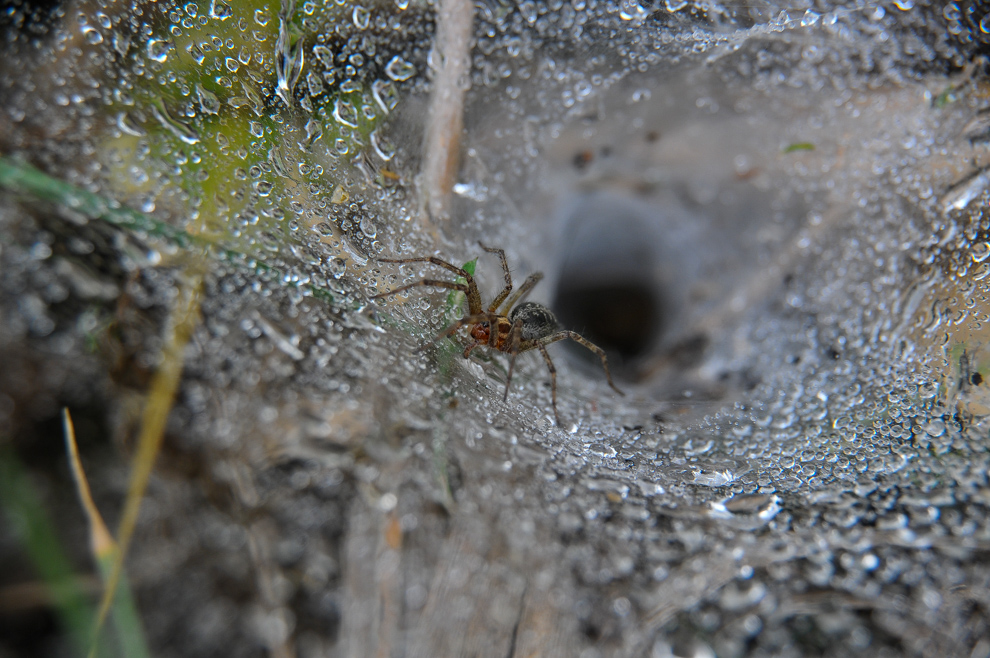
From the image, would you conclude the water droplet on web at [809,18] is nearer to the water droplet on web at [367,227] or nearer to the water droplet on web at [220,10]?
the water droplet on web at [367,227]

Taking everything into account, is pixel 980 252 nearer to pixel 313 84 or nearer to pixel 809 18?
pixel 809 18

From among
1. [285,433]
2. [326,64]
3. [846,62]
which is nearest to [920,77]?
[846,62]

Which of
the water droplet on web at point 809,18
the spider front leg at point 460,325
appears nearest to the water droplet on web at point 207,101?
the spider front leg at point 460,325

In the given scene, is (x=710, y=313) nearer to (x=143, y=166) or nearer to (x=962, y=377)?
(x=962, y=377)

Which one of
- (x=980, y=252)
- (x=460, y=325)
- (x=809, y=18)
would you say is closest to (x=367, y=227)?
(x=460, y=325)

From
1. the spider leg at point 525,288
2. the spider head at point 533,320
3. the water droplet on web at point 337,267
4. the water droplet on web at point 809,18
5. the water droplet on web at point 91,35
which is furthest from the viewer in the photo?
the spider leg at point 525,288

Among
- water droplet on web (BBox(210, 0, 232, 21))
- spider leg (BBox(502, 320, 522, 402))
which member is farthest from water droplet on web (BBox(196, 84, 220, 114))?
spider leg (BBox(502, 320, 522, 402))
